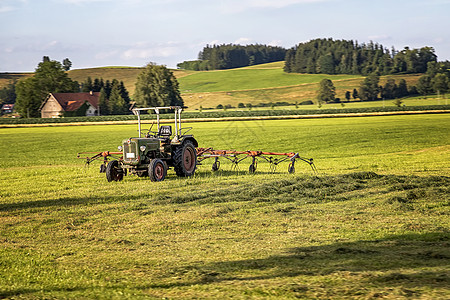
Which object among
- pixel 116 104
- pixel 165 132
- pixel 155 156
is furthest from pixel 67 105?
pixel 155 156

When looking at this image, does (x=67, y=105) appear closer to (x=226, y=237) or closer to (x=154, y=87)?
(x=154, y=87)

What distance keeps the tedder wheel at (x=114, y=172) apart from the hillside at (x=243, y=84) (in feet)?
304

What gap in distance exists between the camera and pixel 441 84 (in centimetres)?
10556

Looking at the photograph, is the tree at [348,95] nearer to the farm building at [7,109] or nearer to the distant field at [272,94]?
the distant field at [272,94]

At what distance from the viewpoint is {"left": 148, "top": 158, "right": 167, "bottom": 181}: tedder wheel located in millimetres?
16438

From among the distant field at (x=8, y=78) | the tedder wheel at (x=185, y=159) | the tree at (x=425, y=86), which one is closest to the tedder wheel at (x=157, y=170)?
the tedder wheel at (x=185, y=159)

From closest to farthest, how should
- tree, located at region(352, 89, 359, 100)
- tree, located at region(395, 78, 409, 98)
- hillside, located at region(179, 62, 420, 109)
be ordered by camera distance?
tree, located at region(395, 78, 409, 98) < tree, located at region(352, 89, 359, 100) < hillside, located at region(179, 62, 420, 109)

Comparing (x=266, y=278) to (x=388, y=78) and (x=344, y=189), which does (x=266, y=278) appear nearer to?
(x=344, y=189)

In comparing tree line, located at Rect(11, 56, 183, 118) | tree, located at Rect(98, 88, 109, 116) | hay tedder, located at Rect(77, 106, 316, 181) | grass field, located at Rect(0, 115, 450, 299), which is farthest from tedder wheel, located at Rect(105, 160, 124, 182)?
tree, located at Rect(98, 88, 109, 116)

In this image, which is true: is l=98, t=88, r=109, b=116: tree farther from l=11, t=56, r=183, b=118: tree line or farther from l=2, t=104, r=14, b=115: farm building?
l=2, t=104, r=14, b=115: farm building

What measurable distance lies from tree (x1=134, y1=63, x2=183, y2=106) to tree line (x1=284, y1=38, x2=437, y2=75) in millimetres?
66588

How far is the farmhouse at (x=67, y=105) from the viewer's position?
94.6 metres

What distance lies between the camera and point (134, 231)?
9711mm

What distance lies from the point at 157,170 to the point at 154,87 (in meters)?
Result: 73.9
